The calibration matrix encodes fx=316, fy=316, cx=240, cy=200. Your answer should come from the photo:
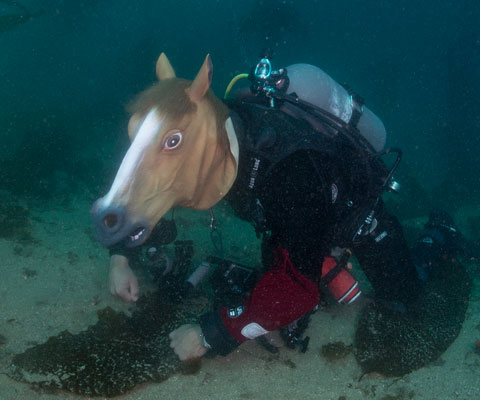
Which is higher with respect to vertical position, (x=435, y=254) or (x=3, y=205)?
(x=435, y=254)

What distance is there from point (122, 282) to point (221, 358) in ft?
4.37

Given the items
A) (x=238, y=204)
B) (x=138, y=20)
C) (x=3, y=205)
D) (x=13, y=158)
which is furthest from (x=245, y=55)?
(x=138, y=20)

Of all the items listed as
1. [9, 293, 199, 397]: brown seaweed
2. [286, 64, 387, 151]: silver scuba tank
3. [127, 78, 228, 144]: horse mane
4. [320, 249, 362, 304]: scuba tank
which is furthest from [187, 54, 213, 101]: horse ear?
[320, 249, 362, 304]: scuba tank

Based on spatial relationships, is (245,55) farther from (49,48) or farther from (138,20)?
(138,20)

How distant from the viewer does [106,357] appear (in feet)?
8.84

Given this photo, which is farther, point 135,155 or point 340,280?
point 340,280

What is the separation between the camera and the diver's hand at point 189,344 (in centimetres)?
284

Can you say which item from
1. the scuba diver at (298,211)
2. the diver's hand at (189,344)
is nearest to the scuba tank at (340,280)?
the scuba diver at (298,211)

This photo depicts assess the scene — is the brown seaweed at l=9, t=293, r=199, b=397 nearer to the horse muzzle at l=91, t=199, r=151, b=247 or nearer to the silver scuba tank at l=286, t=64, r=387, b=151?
the horse muzzle at l=91, t=199, r=151, b=247

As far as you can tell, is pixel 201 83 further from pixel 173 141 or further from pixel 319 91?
pixel 319 91

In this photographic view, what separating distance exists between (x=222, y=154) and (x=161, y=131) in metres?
0.52

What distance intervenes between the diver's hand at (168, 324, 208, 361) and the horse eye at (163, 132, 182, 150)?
69.4 inches

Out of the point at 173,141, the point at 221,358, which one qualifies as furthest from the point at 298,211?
the point at 221,358

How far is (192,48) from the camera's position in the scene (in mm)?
34344
